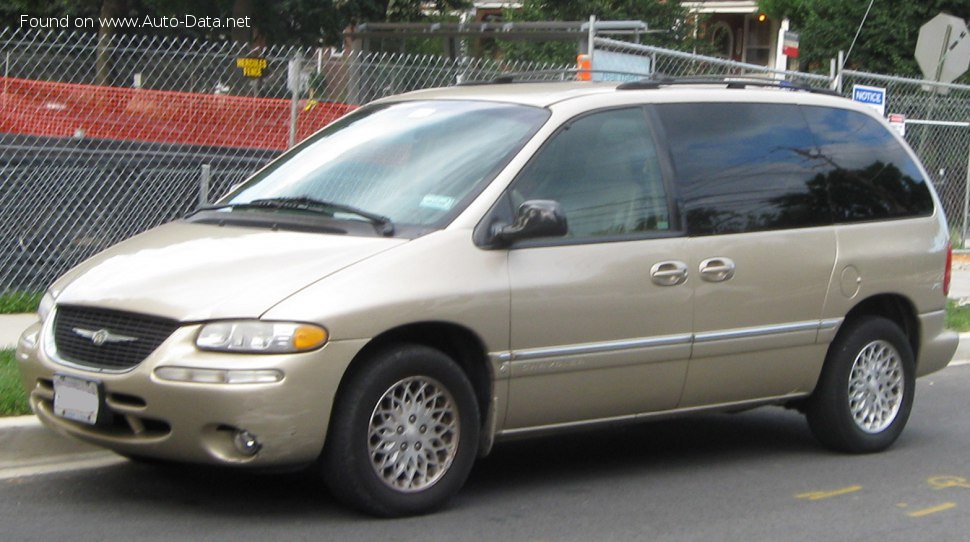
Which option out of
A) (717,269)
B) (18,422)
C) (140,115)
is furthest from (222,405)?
(140,115)

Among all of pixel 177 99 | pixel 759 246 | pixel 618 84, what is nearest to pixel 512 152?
pixel 618 84

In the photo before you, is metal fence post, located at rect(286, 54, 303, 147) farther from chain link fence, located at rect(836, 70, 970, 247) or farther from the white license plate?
chain link fence, located at rect(836, 70, 970, 247)

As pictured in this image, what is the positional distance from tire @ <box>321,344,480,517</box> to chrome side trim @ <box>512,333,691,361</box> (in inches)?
12.3

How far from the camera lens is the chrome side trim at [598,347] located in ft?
20.3

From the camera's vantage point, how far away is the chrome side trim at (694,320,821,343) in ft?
22.2

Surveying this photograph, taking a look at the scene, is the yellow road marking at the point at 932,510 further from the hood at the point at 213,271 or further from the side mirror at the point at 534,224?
the hood at the point at 213,271

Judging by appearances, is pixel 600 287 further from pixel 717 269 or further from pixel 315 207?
pixel 315 207

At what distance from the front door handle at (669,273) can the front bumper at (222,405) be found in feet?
5.21

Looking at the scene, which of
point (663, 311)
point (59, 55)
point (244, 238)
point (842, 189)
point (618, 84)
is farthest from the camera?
point (59, 55)

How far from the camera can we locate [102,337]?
5715mm

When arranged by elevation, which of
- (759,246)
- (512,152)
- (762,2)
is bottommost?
(762,2)

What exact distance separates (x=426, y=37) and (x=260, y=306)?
1515 cm

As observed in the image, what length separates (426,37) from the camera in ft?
66.4

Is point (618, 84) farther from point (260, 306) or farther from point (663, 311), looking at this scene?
point (260, 306)
